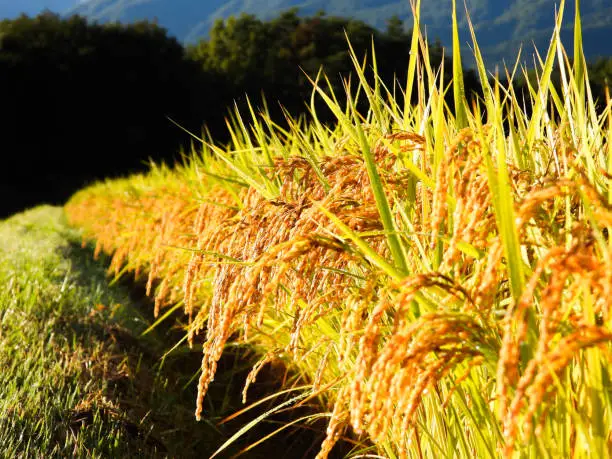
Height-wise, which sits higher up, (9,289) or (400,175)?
(400,175)

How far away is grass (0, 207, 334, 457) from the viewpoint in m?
1.86

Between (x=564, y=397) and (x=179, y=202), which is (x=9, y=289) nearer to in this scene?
(x=179, y=202)

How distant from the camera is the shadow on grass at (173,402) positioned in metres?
2.18

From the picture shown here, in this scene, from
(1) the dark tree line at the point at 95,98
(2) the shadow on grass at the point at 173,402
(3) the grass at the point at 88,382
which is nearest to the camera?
(3) the grass at the point at 88,382

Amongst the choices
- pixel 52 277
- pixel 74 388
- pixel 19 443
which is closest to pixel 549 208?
pixel 19 443

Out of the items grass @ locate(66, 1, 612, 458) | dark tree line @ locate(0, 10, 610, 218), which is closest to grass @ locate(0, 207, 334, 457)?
grass @ locate(66, 1, 612, 458)

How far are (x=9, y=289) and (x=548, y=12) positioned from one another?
207 metres

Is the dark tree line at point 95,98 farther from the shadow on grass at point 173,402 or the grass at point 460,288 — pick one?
the grass at point 460,288

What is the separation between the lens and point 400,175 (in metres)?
1.69

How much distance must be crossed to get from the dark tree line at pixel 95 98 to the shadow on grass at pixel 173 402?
17426mm

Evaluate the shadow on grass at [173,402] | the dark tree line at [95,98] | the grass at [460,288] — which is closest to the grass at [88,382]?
the shadow on grass at [173,402]

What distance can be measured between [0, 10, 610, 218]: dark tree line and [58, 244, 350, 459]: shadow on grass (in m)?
17.4

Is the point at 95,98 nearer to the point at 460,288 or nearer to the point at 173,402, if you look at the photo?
the point at 173,402

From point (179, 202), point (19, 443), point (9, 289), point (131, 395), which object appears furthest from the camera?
point (179, 202)
